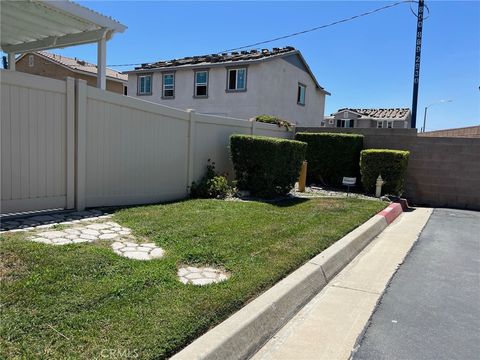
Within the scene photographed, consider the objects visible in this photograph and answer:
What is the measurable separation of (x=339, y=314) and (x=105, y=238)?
310 centimetres

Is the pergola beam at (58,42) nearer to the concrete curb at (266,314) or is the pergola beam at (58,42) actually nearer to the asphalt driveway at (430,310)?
the concrete curb at (266,314)

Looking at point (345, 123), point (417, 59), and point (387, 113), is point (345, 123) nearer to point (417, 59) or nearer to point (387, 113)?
point (387, 113)

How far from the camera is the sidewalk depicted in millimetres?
3432

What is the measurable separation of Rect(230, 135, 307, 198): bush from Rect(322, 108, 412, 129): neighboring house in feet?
103

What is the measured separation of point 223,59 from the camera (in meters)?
22.5

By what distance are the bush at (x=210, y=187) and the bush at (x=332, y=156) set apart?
478cm

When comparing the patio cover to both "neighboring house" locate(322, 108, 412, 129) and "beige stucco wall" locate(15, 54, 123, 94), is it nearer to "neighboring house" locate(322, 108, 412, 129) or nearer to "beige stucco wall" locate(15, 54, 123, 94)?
"beige stucco wall" locate(15, 54, 123, 94)

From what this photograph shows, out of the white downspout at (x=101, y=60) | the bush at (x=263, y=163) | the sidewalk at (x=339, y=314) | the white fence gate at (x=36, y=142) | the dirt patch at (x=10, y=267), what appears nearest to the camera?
the sidewalk at (x=339, y=314)

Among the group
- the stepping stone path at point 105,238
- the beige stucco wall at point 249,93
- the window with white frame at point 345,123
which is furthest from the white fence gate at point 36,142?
the window with white frame at point 345,123

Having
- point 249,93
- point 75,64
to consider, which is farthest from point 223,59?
point 75,64

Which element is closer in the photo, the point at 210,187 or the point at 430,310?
the point at 430,310

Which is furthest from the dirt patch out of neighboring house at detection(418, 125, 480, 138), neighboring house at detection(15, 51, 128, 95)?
neighboring house at detection(15, 51, 128, 95)

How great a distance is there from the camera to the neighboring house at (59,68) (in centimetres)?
2339

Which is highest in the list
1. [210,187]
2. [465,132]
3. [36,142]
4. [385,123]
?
[385,123]
